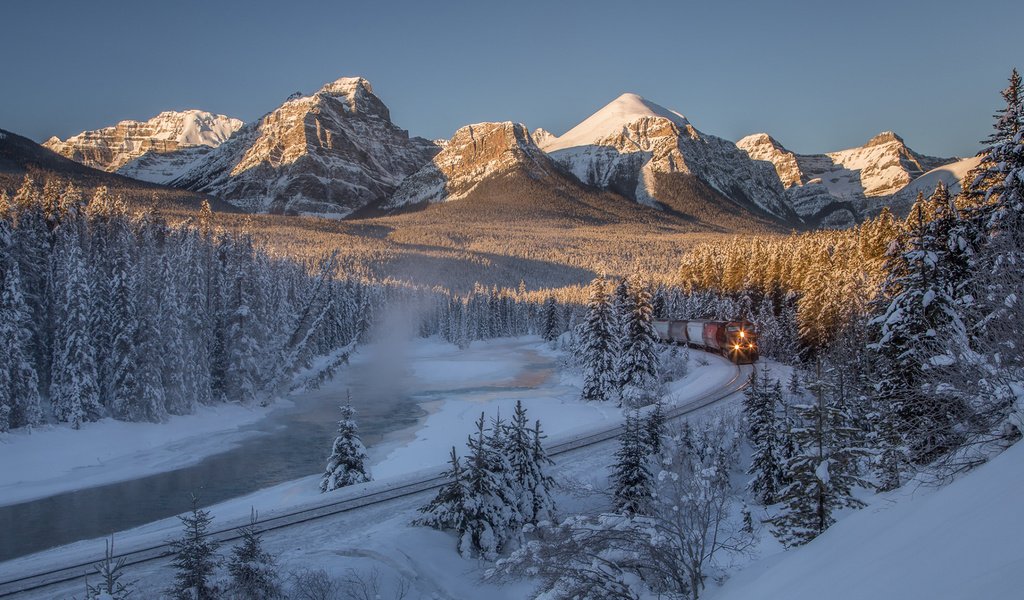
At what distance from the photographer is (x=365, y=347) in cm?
10419

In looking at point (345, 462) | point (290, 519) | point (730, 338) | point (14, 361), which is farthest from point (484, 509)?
point (730, 338)

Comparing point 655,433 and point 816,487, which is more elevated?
point 816,487

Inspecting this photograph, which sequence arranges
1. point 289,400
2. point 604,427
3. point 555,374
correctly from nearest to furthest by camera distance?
1. point 604,427
2. point 289,400
3. point 555,374

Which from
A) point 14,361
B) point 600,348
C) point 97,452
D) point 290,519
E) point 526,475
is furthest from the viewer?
point 600,348

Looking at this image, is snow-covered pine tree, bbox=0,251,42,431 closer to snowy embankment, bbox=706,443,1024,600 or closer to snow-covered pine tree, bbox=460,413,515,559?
snow-covered pine tree, bbox=460,413,515,559

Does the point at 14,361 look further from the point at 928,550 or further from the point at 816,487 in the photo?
the point at 928,550

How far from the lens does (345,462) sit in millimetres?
26234

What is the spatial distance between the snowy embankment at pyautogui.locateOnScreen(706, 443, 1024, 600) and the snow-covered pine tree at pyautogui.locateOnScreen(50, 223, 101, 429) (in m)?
39.6

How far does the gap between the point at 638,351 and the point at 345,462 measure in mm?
25777

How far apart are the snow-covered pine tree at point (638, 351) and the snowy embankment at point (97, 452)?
2728 centimetres

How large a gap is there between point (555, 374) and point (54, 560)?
177ft

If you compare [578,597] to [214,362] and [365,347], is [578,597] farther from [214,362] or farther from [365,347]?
[365,347]

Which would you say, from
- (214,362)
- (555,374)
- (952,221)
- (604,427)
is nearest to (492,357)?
(555,374)

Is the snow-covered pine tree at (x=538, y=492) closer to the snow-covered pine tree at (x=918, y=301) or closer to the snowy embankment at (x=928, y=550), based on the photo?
the snow-covered pine tree at (x=918, y=301)
